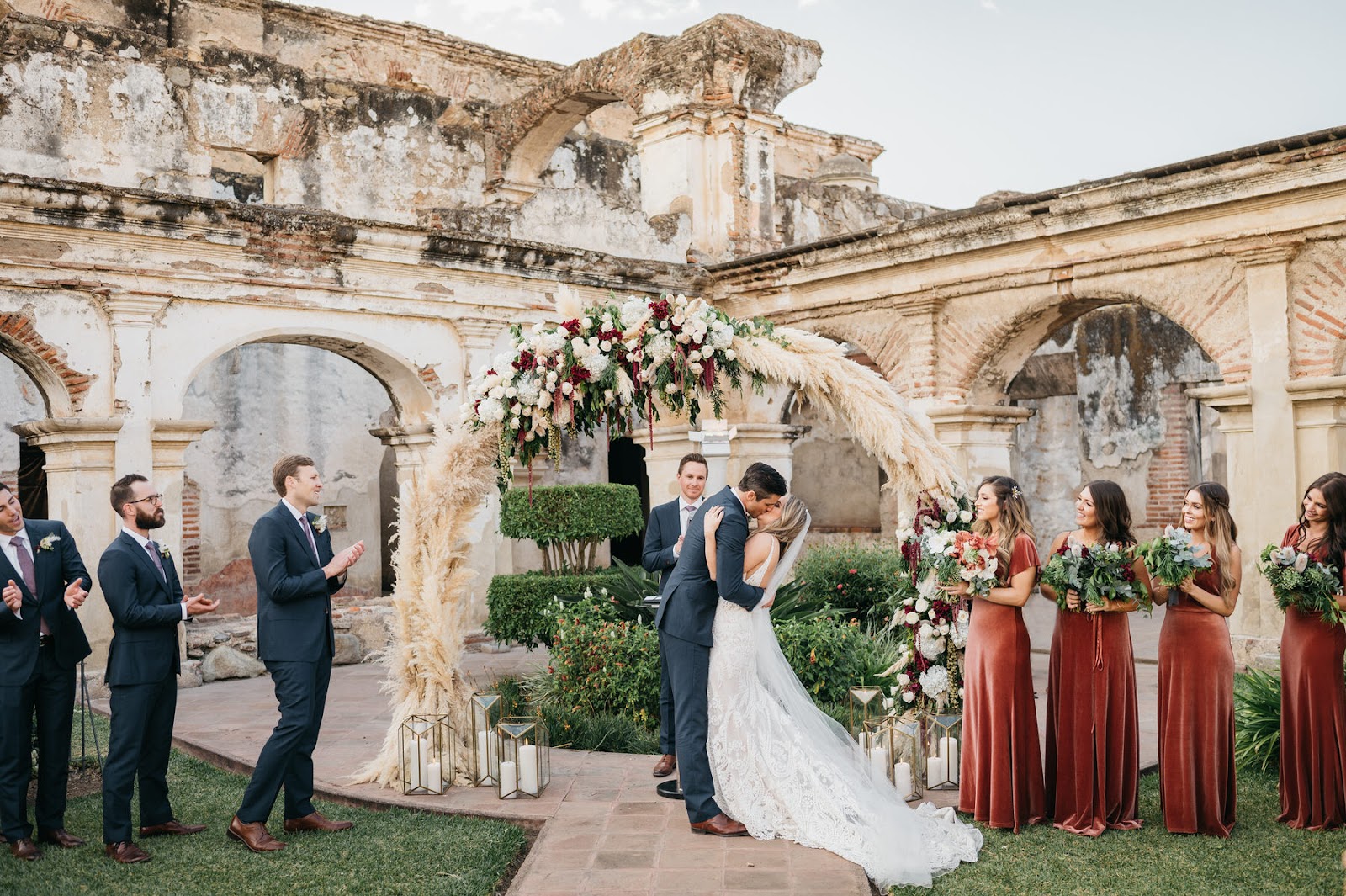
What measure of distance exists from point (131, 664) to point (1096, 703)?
4.36 m

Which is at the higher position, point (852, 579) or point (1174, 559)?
point (1174, 559)

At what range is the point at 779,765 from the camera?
522cm

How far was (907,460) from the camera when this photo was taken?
6086mm

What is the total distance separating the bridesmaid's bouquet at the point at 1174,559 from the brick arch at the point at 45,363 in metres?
8.20

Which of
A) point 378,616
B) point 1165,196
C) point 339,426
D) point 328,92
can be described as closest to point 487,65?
point 328,92

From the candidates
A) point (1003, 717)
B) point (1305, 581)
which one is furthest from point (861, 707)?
point (1305, 581)

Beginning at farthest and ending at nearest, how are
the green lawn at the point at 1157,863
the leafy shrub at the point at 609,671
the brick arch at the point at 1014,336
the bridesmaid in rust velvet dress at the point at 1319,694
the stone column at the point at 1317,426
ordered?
the brick arch at the point at 1014,336, the stone column at the point at 1317,426, the leafy shrub at the point at 609,671, the bridesmaid in rust velvet dress at the point at 1319,694, the green lawn at the point at 1157,863

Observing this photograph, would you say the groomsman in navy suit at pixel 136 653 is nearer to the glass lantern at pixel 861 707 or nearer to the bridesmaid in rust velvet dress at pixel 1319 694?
the glass lantern at pixel 861 707

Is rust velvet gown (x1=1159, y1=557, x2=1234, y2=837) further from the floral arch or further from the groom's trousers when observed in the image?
the groom's trousers

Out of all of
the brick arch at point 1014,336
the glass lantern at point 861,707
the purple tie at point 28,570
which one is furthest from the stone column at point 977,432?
the purple tie at point 28,570

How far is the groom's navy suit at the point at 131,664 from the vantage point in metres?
5.16

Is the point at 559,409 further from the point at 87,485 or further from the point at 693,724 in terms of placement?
the point at 87,485

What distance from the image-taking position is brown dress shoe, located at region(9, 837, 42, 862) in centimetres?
520

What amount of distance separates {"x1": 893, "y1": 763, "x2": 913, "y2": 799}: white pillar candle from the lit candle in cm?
193
